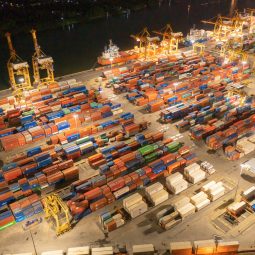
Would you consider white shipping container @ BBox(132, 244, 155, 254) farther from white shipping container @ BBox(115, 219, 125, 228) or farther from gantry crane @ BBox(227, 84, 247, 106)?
gantry crane @ BBox(227, 84, 247, 106)

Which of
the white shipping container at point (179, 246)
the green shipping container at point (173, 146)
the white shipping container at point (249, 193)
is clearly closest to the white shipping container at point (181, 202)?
the white shipping container at point (179, 246)

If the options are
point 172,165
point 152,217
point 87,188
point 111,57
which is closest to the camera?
point 152,217

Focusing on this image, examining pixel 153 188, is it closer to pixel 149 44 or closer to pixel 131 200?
pixel 131 200

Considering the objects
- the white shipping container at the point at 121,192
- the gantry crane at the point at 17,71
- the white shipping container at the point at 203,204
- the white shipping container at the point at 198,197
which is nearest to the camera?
the white shipping container at the point at 203,204

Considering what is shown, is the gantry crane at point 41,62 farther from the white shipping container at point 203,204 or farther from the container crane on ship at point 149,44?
the white shipping container at point 203,204

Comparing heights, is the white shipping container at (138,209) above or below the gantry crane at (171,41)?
below

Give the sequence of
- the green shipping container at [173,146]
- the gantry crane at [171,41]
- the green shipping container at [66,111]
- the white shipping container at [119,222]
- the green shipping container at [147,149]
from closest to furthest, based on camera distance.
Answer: the white shipping container at [119,222] < the green shipping container at [147,149] < the green shipping container at [173,146] < the green shipping container at [66,111] < the gantry crane at [171,41]

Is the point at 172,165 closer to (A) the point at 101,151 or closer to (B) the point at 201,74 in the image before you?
(A) the point at 101,151

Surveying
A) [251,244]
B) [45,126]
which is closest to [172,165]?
[251,244]
